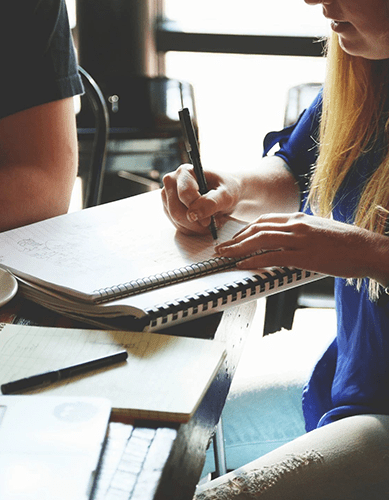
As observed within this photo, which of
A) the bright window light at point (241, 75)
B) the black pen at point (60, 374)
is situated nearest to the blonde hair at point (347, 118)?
the black pen at point (60, 374)

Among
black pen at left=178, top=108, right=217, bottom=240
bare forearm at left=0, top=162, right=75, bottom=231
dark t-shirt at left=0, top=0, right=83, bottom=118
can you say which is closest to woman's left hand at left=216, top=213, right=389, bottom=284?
black pen at left=178, top=108, right=217, bottom=240

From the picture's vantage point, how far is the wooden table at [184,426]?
0.41 meters

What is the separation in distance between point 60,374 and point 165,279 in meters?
0.20

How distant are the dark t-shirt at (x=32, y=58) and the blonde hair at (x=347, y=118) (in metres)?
0.42

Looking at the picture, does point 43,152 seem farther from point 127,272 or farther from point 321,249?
point 321,249

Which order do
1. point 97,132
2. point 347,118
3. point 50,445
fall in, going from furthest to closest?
1. point 97,132
2. point 347,118
3. point 50,445

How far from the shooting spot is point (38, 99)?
1.01m

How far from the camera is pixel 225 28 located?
329 cm

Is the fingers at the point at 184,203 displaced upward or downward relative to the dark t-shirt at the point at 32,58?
downward

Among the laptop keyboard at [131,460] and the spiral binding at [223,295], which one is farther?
the spiral binding at [223,295]

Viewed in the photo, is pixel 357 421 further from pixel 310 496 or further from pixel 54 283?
pixel 54 283

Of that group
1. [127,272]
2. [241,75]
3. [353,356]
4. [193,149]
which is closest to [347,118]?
[193,149]

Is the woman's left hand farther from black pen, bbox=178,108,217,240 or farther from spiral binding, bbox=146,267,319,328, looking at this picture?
black pen, bbox=178,108,217,240

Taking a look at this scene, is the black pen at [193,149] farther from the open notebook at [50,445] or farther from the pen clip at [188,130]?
the open notebook at [50,445]
